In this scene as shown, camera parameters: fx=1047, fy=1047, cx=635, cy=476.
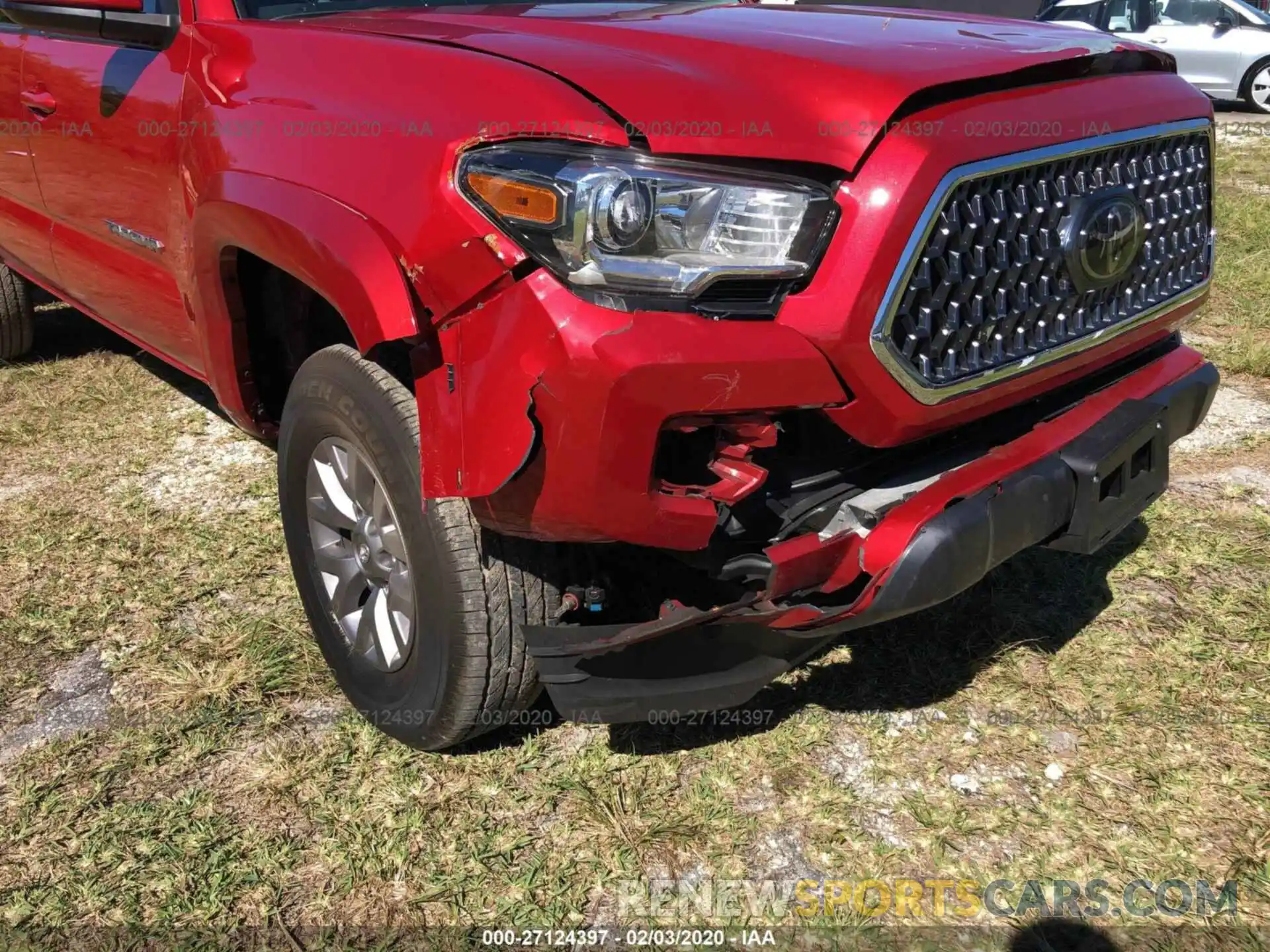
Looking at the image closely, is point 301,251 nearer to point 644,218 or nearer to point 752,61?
point 644,218

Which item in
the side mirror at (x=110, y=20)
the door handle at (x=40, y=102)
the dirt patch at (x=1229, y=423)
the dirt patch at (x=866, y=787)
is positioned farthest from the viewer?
the dirt patch at (x=1229, y=423)

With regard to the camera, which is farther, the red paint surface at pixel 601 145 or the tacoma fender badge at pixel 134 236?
the tacoma fender badge at pixel 134 236

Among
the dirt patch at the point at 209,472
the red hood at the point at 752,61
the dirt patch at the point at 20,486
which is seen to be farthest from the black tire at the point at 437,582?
the dirt patch at the point at 20,486

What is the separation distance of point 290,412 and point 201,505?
54.8 inches

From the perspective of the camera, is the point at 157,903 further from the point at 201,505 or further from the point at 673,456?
the point at 201,505

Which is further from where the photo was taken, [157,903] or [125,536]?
[125,536]

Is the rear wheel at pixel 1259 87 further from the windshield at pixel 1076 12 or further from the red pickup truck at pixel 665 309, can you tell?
the red pickup truck at pixel 665 309

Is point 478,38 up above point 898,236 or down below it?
above

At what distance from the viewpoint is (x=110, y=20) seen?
2.78 metres

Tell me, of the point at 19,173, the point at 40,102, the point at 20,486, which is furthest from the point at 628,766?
the point at 19,173

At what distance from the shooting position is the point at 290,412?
96.7 inches

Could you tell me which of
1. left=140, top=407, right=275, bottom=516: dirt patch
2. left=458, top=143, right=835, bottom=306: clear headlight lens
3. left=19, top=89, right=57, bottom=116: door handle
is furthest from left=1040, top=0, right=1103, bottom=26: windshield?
left=458, top=143, right=835, bottom=306: clear headlight lens

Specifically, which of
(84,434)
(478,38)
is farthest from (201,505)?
(478,38)

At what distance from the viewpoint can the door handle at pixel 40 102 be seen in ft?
10.8
